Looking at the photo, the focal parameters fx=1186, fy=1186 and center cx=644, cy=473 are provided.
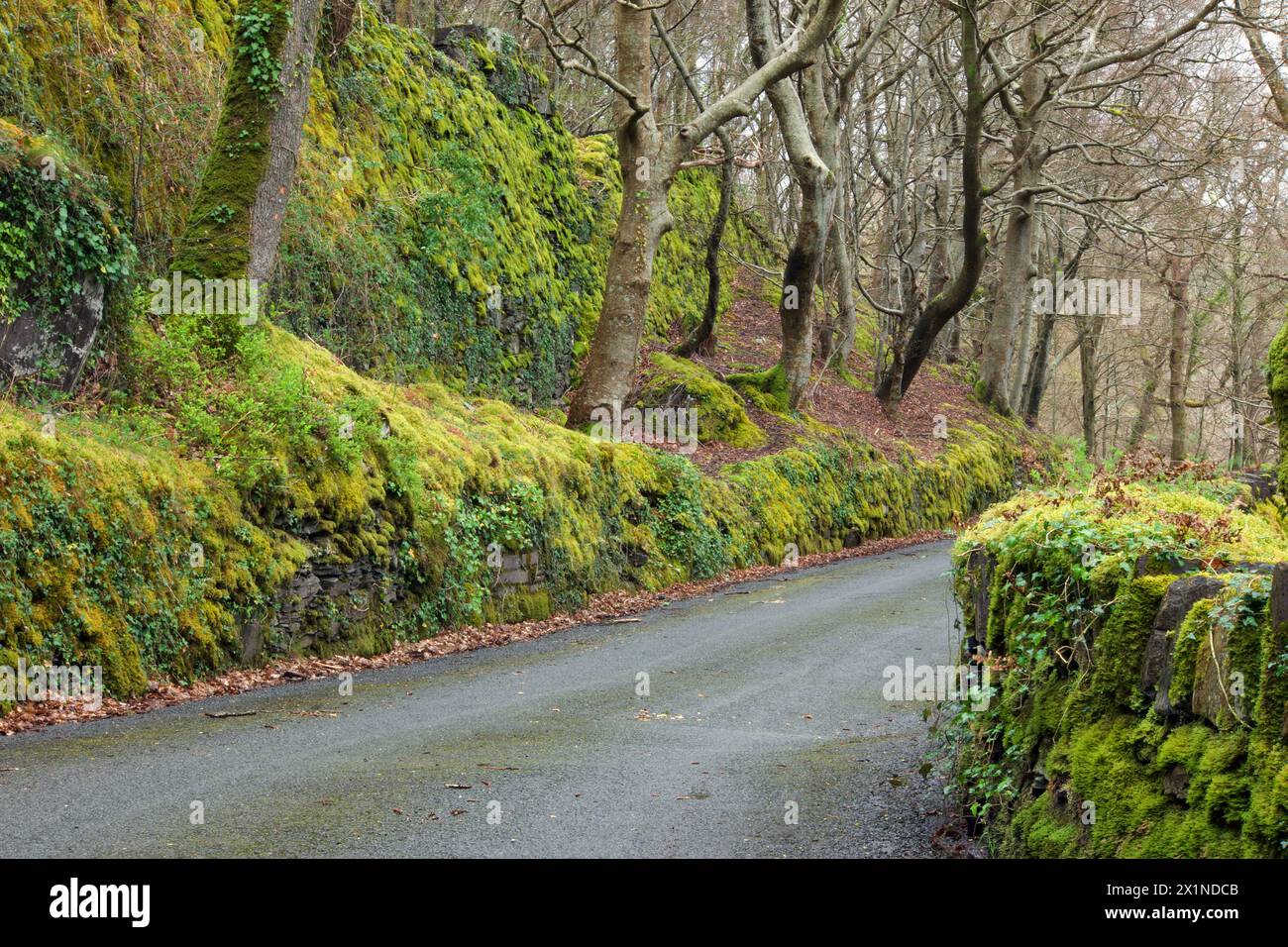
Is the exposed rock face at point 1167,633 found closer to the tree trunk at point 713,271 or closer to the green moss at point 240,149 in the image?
the green moss at point 240,149

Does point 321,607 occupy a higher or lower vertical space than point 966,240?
lower

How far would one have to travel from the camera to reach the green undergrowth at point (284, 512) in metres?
9.08

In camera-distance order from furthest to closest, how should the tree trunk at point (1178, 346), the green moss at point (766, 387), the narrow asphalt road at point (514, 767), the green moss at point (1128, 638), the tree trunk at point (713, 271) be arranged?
the tree trunk at point (1178, 346) < the tree trunk at point (713, 271) < the green moss at point (766, 387) < the narrow asphalt road at point (514, 767) < the green moss at point (1128, 638)

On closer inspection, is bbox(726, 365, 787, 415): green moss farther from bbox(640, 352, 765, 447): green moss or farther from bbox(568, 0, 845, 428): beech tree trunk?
bbox(568, 0, 845, 428): beech tree trunk

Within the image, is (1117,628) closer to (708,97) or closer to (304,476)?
(304,476)

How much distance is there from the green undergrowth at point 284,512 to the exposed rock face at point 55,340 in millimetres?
529

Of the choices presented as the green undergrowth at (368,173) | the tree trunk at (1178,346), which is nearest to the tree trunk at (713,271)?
the green undergrowth at (368,173)

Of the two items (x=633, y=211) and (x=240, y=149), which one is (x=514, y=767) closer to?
(x=240, y=149)

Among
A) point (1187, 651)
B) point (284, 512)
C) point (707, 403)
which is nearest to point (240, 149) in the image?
point (284, 512)

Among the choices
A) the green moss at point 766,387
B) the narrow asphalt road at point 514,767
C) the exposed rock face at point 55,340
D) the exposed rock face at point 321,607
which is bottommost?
the narrow asphalt road at point 514,767

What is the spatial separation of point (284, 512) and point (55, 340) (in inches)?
100

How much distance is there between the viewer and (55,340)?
35.3 feet

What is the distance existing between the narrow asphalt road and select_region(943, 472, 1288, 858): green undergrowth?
93 centimetres

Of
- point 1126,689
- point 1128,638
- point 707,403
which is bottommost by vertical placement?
point 1126,689
